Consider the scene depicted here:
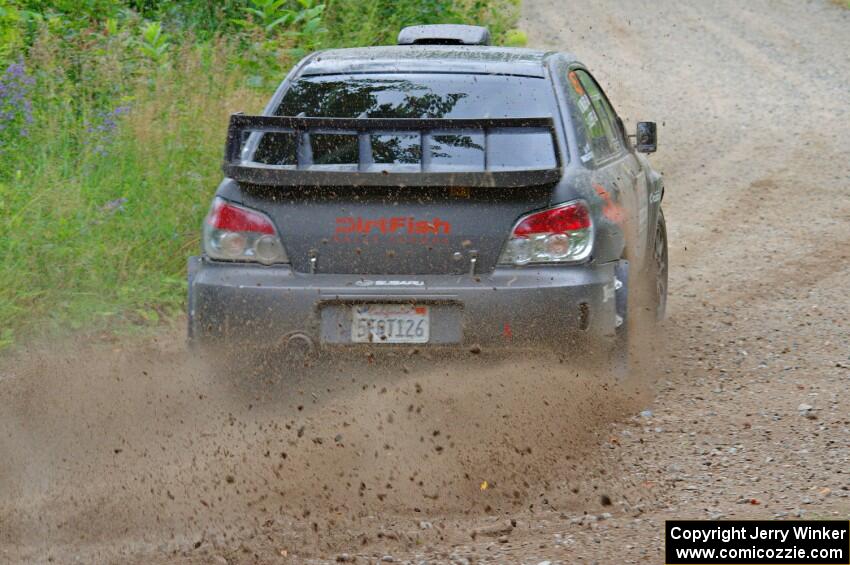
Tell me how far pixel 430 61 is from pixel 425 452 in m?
2.07

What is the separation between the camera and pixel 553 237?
5234 mm

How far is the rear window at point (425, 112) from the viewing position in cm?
536

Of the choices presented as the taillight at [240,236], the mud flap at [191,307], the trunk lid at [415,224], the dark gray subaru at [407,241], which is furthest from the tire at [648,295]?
the mud flap at [191,307]

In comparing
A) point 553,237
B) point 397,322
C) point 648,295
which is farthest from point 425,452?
point 648,295

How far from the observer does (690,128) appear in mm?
16844

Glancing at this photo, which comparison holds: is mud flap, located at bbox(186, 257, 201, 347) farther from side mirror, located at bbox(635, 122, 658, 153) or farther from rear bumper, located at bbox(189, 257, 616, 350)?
side mirror, located at bbox(635, 122, 658, 153)

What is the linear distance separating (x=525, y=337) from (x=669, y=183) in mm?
8547

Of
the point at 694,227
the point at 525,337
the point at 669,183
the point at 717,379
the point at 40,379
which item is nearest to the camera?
the point at 525,337

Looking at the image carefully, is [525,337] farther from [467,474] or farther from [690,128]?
[690,128]

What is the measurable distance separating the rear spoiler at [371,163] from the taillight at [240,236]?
163 millimetres

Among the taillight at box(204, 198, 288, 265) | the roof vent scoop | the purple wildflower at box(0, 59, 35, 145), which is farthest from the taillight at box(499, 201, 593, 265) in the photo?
the purple wildflower at box(0, 59, 35, 145)

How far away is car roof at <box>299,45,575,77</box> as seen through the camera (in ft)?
20.1

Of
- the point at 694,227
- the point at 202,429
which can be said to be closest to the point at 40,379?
the point at 202,429

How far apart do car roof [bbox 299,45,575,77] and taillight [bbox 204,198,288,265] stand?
116 centimetres
